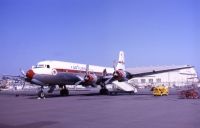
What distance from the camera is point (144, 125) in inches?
423

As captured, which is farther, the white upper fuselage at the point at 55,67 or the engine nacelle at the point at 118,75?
the engine nacelle at the point at 118,75

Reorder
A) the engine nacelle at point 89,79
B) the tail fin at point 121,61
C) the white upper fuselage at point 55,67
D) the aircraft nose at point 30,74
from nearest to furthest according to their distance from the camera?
the aircraft nose at point 30,74 < the white upper fuselage at point 55,67 < the engine nacelle at point 89,79 < the tail fin at point 121,61

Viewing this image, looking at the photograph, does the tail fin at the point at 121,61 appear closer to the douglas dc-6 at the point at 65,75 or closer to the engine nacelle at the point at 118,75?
the douglas dc-6 at the point at 65,75

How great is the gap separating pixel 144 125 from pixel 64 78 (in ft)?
77.5

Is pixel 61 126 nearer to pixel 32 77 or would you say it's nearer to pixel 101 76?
pixel 32 77

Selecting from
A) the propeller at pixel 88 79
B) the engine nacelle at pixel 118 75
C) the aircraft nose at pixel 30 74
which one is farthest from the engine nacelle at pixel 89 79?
the aircraft nose at pixel 30 74

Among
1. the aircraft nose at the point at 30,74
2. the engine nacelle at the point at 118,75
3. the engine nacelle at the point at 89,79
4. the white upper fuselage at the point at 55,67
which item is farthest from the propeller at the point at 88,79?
the aircraft nose at the point at 30,74

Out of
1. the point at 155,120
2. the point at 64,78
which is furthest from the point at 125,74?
the point at 155,120

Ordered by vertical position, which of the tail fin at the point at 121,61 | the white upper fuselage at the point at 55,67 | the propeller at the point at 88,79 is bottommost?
the propeller at the point at 88,79

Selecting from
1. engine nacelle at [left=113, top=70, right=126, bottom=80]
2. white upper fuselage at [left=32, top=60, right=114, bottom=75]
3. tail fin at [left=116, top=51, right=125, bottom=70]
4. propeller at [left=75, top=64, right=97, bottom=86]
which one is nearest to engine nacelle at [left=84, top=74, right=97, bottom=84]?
propeller at [left=75, top=64, right=97, bottom=86]

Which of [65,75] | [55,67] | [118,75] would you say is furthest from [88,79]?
[55,67]

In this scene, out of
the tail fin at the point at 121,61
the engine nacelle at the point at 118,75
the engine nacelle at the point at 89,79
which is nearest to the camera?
the engine nacelle at the point at 89,79

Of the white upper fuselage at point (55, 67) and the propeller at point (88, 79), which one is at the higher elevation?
the white upper fuselage at point (55, 67)

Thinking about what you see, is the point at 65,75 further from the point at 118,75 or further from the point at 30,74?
the point at 118,75
